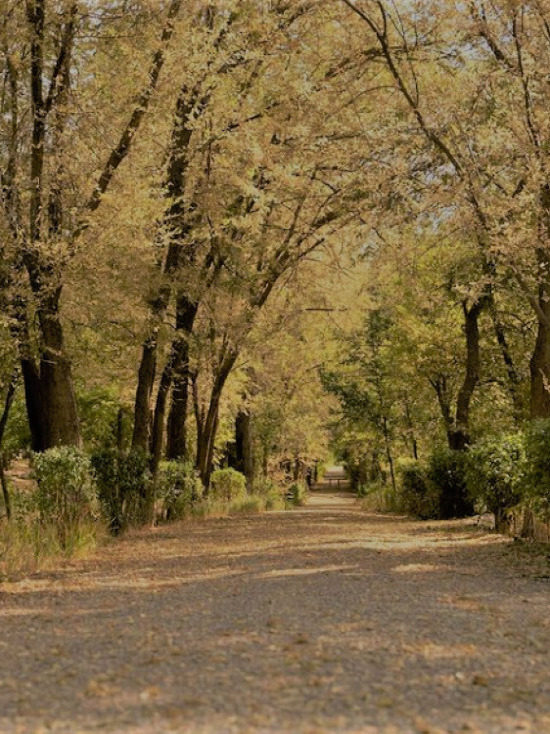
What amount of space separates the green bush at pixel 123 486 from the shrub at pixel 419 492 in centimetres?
668

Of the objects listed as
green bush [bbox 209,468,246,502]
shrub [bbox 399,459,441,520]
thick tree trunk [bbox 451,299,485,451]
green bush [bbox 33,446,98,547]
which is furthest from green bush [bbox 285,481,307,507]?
green bush [bbox 33,446,98,547]

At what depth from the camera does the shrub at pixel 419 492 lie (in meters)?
18.7

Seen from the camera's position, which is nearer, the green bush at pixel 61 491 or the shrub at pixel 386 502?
the green bush at pixel 61 491

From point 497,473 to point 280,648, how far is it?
8.38 metres

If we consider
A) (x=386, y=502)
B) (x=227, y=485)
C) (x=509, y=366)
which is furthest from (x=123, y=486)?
(x=386, y=502)

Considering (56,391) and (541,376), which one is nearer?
(541,376)

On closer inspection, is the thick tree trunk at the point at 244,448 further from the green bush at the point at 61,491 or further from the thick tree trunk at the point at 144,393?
the green bush at the point at 61,491

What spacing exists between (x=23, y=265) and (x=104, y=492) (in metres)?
3.78

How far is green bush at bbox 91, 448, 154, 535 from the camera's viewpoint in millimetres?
13281

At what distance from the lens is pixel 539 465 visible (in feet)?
31.0

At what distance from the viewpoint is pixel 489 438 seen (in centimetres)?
1369

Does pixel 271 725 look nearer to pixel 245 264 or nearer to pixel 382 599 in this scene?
pixel 382 599

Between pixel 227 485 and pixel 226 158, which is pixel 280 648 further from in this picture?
pixel 227 485

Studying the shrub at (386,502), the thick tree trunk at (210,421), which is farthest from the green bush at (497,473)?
the shrub at (386,502)
